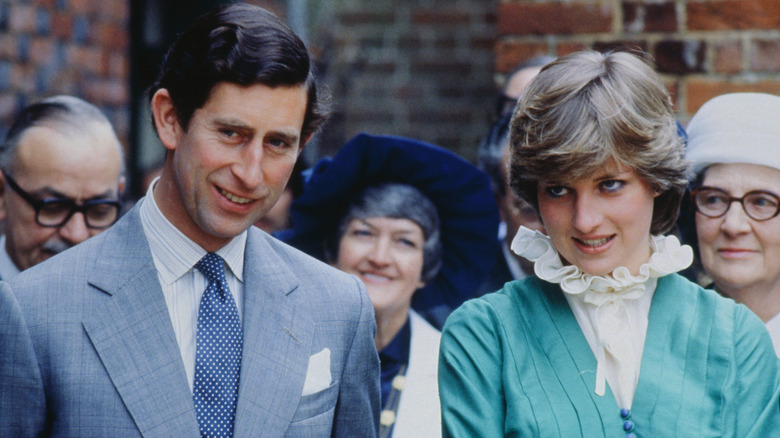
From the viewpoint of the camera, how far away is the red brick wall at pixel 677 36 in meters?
4.02

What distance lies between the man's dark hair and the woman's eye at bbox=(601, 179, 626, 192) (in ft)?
2.38

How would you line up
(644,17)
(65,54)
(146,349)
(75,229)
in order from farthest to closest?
1. (65,54)
2. (644,17)
3. (75,229)
4. (146,349)

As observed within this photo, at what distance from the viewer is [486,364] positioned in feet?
7.48

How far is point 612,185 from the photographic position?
2295 millimetres

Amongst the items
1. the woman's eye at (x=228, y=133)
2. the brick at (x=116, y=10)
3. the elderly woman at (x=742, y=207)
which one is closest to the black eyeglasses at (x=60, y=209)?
the woman's eye at (x=228, y=133)

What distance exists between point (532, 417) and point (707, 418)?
372 mm

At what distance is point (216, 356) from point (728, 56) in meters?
2.63

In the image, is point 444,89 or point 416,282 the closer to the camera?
point 416,282

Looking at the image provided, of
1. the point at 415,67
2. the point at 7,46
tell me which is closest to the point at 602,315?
the point at 7,46

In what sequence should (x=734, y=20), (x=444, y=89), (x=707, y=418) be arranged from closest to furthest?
1. (x=707, y=418)
2. (x=734, y=20)
3. (x=444, y=89)

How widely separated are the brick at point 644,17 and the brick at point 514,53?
1.14 ft

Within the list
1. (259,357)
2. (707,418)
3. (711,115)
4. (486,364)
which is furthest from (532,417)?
(711,115)

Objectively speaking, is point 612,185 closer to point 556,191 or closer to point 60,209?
point 556,191

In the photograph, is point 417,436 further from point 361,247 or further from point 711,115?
point 711,115
